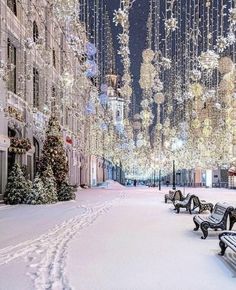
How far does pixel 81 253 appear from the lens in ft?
34.3

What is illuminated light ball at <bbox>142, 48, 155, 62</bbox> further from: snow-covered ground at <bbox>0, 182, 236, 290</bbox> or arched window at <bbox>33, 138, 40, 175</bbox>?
arched window at <bbox>33, 138, 40, 175</bbox>

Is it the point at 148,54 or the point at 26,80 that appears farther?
the point at 26,80

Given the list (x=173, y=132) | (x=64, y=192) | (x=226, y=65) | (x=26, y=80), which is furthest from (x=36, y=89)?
(x=226, y=65)

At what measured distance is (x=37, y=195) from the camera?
88.4ft

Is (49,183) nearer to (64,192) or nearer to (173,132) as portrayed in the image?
(64,192)

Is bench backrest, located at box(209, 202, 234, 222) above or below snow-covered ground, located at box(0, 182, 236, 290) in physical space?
above

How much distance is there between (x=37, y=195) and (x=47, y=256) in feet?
55.8

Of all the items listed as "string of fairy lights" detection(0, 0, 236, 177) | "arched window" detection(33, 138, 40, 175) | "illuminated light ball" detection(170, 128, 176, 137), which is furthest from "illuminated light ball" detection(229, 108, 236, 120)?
"illuminated light ball" detection(170, 128, 176, 137)

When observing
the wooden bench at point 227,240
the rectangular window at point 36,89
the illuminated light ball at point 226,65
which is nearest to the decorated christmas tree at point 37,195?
the rectangular window at point 36,89

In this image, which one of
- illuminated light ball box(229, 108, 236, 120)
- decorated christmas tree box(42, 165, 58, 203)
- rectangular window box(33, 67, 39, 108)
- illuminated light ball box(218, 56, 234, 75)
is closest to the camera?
illuminated light ball box(218, 56, 234, 75)

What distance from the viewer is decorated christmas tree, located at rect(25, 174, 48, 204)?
1057 inches

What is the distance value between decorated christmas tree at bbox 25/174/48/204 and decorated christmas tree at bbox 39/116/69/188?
2958 millimetres

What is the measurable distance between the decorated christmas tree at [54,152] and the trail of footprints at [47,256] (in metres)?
15.2

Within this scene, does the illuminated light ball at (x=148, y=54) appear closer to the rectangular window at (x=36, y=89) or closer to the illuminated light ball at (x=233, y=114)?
the illuminated light ball at (x=233, y=114)
